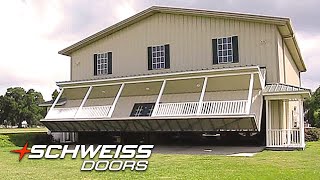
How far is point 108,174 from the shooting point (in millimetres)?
10844

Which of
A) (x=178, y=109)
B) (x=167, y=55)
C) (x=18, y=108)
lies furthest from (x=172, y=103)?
(x=18, y=108)

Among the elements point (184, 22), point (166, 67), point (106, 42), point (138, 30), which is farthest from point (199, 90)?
point (106, 42)

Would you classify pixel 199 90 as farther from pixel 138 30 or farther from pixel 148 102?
pixel 138 30

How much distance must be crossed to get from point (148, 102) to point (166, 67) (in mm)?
2355

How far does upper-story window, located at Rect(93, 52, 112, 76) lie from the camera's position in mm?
26422

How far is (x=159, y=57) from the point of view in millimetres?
24688

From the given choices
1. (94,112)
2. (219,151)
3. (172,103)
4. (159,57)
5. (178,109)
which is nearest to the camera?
(219,151)

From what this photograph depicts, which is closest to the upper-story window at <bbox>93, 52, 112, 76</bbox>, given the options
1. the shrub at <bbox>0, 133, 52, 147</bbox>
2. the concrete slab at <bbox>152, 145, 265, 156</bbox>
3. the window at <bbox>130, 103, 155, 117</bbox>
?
the window at <bbox>130, 103, 155, 117</bbox>

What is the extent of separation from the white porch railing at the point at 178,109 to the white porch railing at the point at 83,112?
317 cm

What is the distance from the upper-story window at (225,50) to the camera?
22.4 m

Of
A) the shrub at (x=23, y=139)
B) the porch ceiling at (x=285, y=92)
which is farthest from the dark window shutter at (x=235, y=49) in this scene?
the shrub at (x=23, y=139)

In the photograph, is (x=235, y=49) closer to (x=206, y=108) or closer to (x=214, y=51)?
(x=214, y=51)

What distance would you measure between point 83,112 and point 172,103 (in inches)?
203

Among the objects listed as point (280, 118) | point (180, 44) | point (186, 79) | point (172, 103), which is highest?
point (180, 44)
